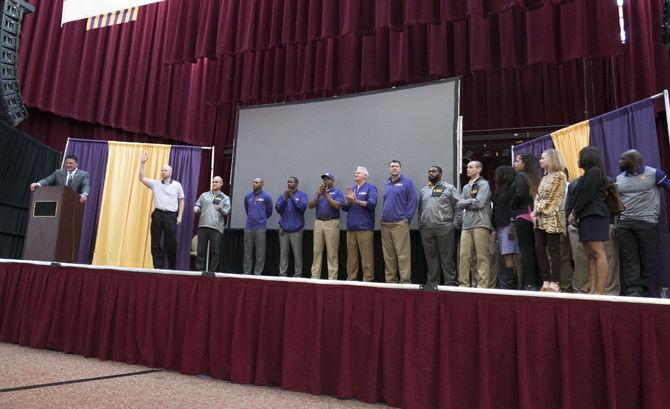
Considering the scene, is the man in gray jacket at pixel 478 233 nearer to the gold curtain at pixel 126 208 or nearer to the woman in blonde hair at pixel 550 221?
the woman in blonde hair at pixel 550 221

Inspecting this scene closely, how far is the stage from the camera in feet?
6.30

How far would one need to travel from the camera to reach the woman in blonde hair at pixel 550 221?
3.11 meters

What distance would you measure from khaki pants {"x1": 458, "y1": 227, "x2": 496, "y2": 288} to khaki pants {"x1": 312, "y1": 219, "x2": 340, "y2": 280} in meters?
1.40

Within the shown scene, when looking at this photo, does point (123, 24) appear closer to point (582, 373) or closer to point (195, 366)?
point (195, 366)

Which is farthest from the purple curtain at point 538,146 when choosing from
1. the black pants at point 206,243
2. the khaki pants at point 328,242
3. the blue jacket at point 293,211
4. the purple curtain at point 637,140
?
the black pants at point 206,243

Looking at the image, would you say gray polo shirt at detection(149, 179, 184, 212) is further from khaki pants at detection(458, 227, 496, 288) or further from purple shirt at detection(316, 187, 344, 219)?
khaki pants at detection(458, 227, 496, 288)

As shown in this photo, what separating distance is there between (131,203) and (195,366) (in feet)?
15.3

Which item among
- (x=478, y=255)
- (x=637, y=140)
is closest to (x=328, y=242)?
(x=478, y=255)

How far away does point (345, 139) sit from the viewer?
5.59 metres

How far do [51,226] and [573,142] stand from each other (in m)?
5.22

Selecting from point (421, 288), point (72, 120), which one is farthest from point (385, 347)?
point (72, 120)

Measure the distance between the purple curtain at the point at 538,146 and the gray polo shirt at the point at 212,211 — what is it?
355cm

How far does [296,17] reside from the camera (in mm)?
5414

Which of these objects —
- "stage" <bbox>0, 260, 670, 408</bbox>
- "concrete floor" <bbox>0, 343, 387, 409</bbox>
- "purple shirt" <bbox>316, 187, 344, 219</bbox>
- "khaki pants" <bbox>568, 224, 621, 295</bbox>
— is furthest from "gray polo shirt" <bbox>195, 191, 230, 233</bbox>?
"khaki pants" <bbox>568, 224, 621, 295</bbox>
